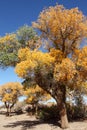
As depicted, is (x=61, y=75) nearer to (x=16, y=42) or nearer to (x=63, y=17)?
(x=63, y=17)

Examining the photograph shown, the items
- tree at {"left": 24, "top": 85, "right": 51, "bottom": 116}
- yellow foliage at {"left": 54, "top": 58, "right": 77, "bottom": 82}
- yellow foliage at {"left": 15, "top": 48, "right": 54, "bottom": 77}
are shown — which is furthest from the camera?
tree at {"left": 24, "top": 85, "right": 51, "bottom": 116}

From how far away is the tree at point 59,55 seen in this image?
89.7 ft

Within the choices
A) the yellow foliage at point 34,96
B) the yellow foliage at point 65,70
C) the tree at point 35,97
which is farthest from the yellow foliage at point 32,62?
the yellow foliage at point 34,96

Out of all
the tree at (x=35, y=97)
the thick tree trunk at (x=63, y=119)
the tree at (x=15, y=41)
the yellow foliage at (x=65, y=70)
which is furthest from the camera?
the tree at (x=35, y=97)

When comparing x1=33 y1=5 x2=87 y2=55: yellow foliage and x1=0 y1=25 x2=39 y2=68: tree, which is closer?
x1=33 y1=5 x2=87 y2=55: yellow foliage

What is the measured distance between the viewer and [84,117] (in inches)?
1403

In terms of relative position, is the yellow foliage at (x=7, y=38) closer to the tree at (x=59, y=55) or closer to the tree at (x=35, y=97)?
the tree at (x=59, y=55)

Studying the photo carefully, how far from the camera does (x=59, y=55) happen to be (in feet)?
93.1

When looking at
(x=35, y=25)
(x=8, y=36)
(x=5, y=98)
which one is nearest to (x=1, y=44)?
(x=8, y=36)

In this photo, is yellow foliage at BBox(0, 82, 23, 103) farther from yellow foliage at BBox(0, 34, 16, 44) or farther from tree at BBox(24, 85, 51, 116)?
yellow foliage at BBox(0, 34, 16, 44)

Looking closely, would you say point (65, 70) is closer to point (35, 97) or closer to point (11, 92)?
point (35, 97)

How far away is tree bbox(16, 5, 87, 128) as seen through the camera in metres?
27.3

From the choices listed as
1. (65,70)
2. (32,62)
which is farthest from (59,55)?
(32,62)

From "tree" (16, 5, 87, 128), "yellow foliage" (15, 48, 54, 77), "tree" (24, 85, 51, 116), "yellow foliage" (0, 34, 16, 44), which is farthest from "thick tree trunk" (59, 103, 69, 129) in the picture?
"tree" (24, 85, 51, 116)
